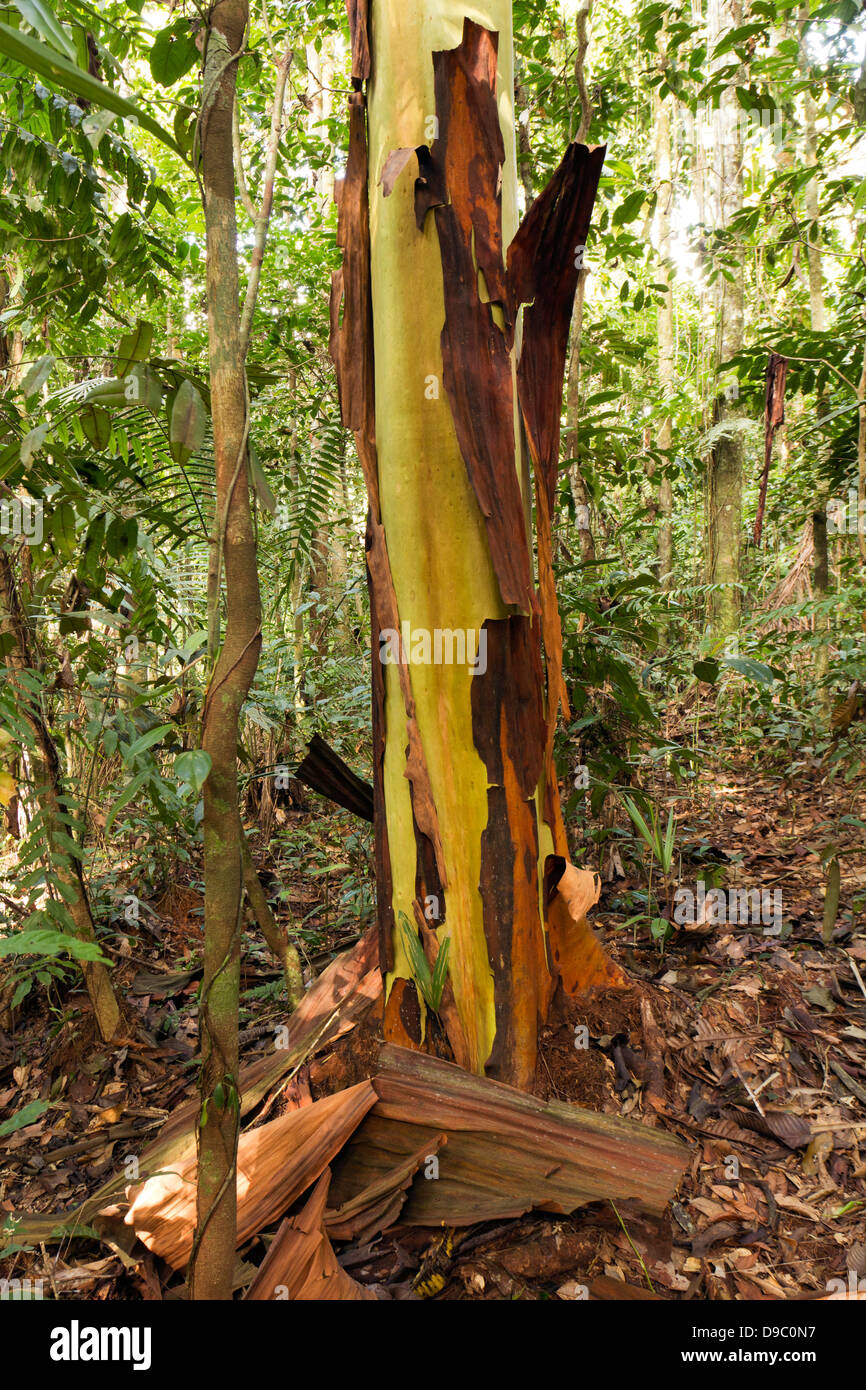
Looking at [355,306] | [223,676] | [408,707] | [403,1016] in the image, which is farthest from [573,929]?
[355,306]

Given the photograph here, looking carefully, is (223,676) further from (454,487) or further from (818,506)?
(818,506)

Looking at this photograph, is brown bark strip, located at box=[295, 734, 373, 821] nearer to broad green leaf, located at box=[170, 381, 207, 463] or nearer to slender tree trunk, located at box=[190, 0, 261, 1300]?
broad green leaf, located at box=[170, 381, 207, 463]

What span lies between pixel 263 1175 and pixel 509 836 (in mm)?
923

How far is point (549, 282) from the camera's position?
6.77 ft

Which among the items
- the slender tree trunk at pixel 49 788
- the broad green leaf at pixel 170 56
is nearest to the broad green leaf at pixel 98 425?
the slender tree trunk at pixel 49 788

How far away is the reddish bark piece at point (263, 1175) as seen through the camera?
1.62 m

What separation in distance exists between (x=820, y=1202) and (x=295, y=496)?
13.7ft

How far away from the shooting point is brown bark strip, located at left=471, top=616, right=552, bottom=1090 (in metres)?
1.99

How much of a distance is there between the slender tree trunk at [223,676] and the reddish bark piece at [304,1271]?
0.39 metres

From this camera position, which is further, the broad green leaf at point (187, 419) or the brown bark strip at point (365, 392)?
the brown bark strip at point (365, 392)

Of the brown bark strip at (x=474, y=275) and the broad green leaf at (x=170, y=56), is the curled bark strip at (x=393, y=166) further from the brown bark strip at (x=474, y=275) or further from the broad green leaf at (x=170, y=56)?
the broad green leaf at (x=170, y=56)

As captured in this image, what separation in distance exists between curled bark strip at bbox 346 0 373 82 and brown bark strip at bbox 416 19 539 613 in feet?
0.77

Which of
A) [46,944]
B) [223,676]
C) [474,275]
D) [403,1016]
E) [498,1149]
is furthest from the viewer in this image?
[403,1016]
